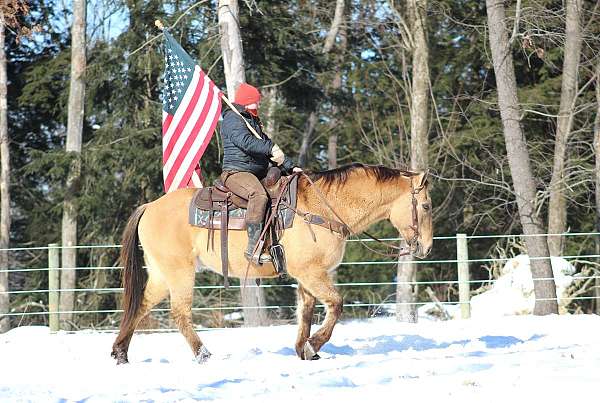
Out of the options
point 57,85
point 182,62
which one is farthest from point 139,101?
point 182,62

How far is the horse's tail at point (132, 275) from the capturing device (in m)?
8.44

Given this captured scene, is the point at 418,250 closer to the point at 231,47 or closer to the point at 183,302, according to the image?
the point at 183,302

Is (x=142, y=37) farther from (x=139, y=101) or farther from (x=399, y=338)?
(x=399, y=338)

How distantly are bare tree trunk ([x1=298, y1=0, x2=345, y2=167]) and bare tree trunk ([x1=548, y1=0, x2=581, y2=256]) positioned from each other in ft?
16.6

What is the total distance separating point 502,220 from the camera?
19.4 metres

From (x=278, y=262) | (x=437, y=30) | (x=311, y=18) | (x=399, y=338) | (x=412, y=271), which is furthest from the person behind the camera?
(x=311, y=18)

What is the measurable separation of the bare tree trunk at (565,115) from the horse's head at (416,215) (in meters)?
6.46

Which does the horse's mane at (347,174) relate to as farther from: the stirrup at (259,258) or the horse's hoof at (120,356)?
the horse's hoof at (120,356)

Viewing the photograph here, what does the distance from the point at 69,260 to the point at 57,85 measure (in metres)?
4.01

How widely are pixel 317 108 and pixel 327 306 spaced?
12.0m

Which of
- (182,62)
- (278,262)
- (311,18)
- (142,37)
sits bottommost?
(278,262)

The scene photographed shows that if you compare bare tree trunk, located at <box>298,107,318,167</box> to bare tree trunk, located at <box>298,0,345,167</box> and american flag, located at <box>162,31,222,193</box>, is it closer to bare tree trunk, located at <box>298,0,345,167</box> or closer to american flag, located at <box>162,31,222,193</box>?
bare tree trunk, located at <box>298,0,345,167</box>

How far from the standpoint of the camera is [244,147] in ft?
26.1

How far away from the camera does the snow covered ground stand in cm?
586
